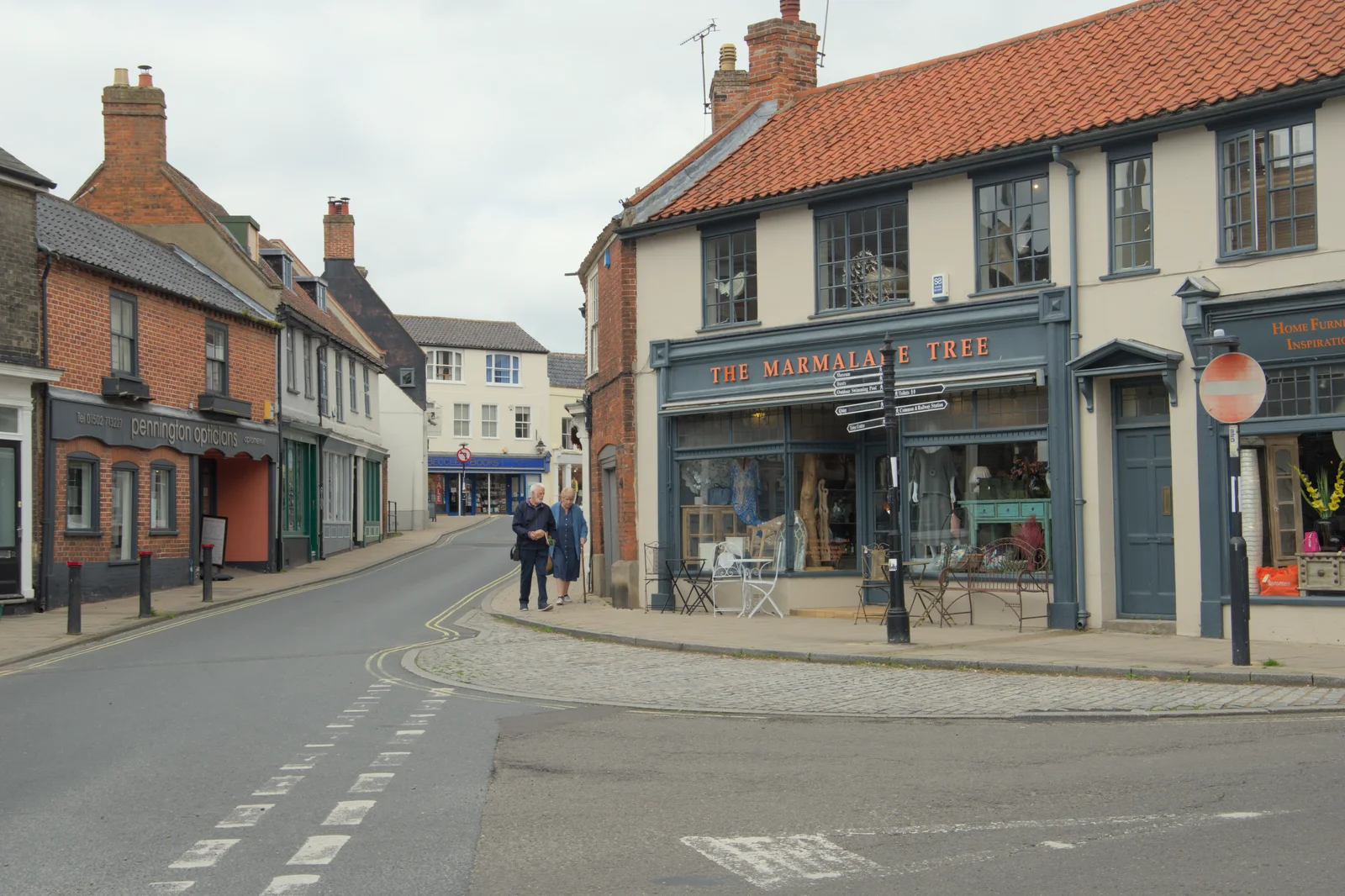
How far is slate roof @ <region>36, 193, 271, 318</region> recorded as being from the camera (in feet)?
77.9

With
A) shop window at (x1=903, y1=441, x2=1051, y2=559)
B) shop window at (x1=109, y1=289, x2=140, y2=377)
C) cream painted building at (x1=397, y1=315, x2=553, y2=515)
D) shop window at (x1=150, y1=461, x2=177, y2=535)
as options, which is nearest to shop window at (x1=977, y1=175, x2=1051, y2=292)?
shop window at (x1=903, y1=441, x2=1051, y2=559)

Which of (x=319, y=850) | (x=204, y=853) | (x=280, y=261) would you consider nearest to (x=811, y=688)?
(x=319, y=850)

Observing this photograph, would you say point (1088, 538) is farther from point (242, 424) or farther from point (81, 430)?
point (242, 424)

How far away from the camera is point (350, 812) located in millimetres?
7164

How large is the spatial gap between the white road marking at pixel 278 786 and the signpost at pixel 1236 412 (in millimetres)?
8662

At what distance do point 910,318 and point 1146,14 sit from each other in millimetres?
5763

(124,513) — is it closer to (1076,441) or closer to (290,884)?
(1076,441)

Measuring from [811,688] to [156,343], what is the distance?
1852 centimetres

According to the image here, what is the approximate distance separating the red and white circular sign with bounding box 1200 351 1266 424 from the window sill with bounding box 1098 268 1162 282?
3.24 m

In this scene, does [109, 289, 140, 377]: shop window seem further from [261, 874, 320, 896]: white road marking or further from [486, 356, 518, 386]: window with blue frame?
[486, 356, 518, 386]: window with blue frame

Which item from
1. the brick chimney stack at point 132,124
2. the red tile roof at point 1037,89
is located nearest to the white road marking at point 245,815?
the red tile roof at point 1037,89

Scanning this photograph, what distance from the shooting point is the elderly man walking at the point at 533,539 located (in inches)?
834

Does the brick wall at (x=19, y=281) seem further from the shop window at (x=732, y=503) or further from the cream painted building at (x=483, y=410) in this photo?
the cream painted building at (x=483, y=410)

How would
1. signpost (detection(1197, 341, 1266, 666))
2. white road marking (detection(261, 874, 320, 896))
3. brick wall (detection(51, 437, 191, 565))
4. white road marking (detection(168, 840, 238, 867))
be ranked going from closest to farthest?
white road marking (detection(261, 874, 320, 896))
white road marking (detection(168, 840, 238, 867))
signpost (detection(1197, 341, 1266, 666))
brick wall (detection(51, 437, 191, 565))
